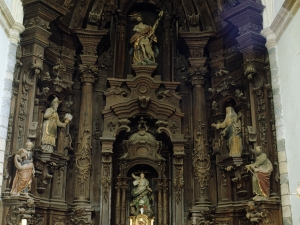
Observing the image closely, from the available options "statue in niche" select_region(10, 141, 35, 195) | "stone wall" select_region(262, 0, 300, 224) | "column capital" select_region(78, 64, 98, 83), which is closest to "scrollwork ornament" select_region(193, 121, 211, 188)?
"stone wall" select_region(262, 0, 300, 224)

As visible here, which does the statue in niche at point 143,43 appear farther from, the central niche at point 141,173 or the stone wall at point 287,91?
the stone wall at point 287,91

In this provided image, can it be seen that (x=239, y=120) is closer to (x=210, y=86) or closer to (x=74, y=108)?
(x=210, y=86)

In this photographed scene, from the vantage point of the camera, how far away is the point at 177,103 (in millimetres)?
13250

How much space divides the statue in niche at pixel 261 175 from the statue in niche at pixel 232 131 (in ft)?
3.84

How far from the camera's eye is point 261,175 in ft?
33.0

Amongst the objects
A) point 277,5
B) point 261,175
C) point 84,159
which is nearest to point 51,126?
point 84,159

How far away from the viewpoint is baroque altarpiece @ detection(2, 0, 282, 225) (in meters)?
11.0

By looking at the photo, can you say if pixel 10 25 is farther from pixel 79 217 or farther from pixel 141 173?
pixel 141 173

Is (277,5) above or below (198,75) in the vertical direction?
above

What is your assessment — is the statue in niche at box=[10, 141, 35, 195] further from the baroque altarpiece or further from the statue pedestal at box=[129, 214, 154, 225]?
the statue pedestal at box=[129, 214, 154, 225]

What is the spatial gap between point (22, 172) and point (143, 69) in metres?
5.05

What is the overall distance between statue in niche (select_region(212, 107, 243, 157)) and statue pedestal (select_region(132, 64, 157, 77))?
2.64 meters

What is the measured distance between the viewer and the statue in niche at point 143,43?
13539 millimetres

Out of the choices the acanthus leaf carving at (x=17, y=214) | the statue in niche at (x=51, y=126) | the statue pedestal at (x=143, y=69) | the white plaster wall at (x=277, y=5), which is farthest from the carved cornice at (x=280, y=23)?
the acanthus leaf carving at (x=17, y=214)
